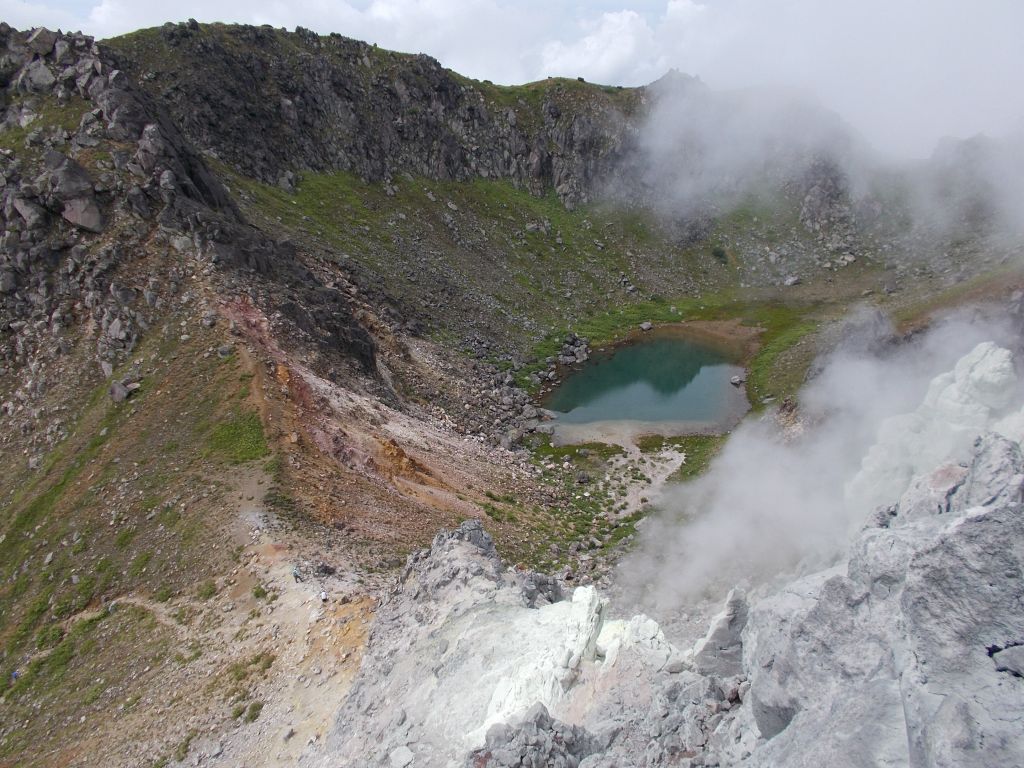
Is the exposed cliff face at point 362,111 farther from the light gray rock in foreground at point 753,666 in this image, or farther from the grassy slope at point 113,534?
the light gray rock in foreground at point 753,666

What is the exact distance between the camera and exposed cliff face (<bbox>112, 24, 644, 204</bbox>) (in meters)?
73.8

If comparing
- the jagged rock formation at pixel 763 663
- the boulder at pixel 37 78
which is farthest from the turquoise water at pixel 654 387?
the boulder at pixel 37 78

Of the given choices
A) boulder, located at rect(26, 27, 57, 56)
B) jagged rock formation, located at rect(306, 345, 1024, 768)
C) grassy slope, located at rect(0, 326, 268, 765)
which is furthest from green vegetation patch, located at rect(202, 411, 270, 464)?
boulder, located at rect(26, 27, 57, 56)

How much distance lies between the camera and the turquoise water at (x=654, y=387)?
5791 cm

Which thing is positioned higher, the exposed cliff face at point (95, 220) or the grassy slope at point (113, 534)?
the exposed cliff face at point (95, 220)

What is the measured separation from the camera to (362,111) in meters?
88.7

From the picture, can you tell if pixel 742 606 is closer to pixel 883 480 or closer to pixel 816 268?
pixel 883 480

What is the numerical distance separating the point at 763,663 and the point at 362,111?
315 feet

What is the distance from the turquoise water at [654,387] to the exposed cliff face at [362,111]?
43352 mm

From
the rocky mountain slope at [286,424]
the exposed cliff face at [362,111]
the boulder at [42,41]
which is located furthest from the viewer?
the exposed cliff face at [362,111]

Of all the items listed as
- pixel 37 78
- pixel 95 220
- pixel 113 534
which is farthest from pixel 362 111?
pixel 113 534

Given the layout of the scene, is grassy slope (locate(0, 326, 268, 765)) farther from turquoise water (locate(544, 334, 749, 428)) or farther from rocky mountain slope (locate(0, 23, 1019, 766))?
turquoise water (locate(544, 334, 749, 428))

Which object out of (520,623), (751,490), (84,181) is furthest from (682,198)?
(520,623)

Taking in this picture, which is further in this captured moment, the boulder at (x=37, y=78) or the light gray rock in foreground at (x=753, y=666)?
the boulder at (x=37, y=78)
